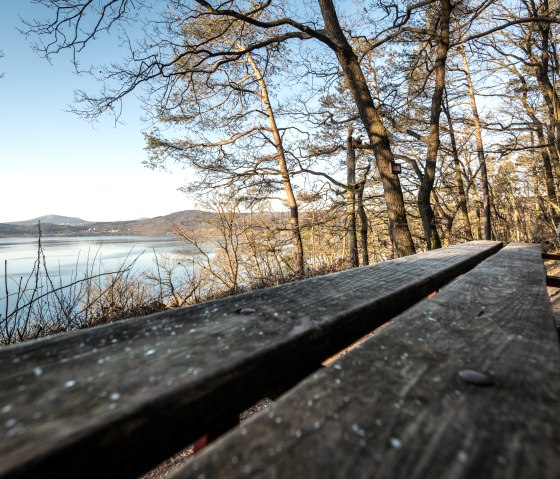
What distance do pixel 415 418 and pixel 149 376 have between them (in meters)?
0.35

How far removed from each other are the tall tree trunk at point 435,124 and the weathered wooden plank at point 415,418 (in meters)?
5.60

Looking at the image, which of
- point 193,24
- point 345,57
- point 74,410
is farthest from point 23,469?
point 193,24

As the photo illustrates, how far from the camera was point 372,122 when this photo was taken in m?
5.04

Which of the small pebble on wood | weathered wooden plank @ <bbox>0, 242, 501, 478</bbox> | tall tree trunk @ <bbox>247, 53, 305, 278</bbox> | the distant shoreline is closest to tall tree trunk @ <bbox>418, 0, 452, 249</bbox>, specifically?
tall tree trunk @ <bbox>247, 53, 305, 278</bbox>

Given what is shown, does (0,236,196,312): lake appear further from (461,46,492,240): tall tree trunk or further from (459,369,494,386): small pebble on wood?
(461,46,492,240): tall tree trunk

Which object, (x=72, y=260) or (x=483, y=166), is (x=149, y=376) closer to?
(x=483, y=166)

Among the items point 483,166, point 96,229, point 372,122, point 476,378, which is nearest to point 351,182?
A: point 372,122

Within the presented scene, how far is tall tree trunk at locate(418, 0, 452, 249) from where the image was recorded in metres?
5.25

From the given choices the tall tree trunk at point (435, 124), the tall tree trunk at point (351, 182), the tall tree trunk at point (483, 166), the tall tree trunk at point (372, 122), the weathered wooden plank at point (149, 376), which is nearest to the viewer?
the weathered wooden plank at point (149, 376)

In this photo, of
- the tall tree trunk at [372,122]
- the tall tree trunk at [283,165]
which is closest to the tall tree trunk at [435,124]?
the tall tree trunk at [372,122]

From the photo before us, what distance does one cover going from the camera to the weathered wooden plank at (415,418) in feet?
0.98

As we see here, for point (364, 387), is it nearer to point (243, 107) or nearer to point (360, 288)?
point (360, 288)

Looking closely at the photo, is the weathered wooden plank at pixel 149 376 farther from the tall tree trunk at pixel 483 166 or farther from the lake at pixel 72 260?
the tall tree trunk at pixel 483 166

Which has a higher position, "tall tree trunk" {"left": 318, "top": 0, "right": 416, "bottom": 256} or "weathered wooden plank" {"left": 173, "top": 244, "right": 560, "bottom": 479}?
"tall tree trunk" {"left": 318, "top": 0, "right": 416, "bottom": 256}
